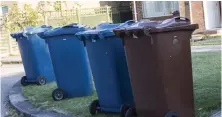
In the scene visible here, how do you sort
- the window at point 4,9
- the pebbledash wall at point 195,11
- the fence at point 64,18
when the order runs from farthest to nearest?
the window at point 4,9
the fence at point 64,18
the pebbledash wall at point 195,11

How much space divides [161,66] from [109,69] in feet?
4.14

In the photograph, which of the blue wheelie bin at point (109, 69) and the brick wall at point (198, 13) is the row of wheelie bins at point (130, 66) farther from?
the brick wall at point (198, 13)

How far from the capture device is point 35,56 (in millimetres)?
9219

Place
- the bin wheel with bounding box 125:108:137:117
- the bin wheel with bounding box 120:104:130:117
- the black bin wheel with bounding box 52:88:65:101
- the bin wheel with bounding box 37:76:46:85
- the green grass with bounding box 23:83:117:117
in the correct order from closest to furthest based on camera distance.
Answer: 1. the bin wheel with bounding box 125:108:137:117
2. the bin wheel with bounding box 120:104:130:117
3. the green grass with bounding box 23:83:117:117
4. the black bin wheel with bounding box 52:88:65:101
5. the bin wheel with bounding box 37:76:46:85

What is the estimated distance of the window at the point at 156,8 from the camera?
68.6 feet

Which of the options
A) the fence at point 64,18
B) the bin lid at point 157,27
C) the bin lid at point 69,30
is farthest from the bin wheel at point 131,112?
the fence at point 64,18

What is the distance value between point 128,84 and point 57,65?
213cm

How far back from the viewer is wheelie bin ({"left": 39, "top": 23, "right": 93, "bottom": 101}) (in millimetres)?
7238

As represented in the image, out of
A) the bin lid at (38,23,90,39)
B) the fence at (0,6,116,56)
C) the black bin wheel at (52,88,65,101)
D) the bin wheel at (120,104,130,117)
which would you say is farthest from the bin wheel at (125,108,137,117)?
the fence at (0,6,116,56)

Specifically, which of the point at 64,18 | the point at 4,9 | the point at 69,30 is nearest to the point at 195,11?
the point at 64,18

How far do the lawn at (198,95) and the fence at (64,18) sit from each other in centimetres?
1152

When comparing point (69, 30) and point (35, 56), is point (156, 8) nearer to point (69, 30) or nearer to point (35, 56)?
point (35, 56)

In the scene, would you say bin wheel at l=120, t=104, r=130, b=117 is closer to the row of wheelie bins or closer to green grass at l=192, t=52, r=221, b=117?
the row of wheelie bins

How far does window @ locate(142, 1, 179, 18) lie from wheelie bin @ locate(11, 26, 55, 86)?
41.0ft
